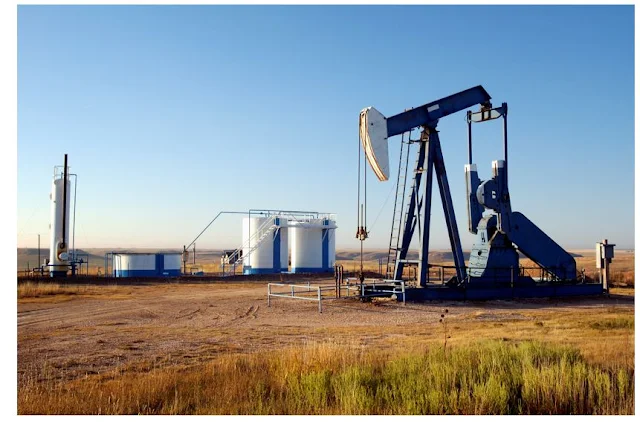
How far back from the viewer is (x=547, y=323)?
11461 mm

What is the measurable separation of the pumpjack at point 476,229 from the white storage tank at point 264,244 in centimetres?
1608

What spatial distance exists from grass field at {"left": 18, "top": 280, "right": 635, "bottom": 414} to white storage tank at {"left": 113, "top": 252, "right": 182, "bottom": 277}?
1742cm

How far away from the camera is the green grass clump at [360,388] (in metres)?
5.48

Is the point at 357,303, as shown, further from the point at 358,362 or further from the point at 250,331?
the point at 358,362

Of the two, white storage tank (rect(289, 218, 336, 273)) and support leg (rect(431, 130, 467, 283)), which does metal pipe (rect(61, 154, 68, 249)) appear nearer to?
white storage tank (rect(289, 218, 336, 273))

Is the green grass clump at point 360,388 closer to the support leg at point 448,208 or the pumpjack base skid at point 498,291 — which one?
the pumpjack base skid at point 498,291

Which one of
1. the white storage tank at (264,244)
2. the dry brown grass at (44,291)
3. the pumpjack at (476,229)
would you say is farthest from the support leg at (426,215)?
the white storage tank at (264,244)

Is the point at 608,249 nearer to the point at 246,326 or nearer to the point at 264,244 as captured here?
the point at 246,326

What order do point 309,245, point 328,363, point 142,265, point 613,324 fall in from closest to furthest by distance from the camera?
1. point 328,363
2. point 613,324
3. point 142,265
4. point 309,245

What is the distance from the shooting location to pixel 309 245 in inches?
1337

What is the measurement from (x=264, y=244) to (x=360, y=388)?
27537 mm

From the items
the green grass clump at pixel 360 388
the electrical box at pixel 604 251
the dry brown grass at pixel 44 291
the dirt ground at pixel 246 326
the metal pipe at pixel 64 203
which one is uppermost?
the metal pipe at pixel 64 203

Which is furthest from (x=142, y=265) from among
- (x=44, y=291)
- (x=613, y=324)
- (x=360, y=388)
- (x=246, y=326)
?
(x=360, y=388)

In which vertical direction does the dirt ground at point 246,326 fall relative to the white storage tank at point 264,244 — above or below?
below
